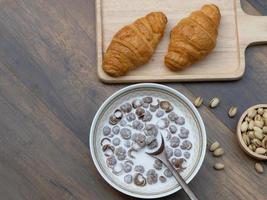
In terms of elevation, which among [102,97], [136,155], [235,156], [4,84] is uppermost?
[4,84]

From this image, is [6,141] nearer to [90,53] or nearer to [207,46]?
[90,53]

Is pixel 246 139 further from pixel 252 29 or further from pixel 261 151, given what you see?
pixel 252 29

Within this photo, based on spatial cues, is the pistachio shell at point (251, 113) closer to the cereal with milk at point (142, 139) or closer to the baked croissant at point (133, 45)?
the cereal with milk at point (142, 139)

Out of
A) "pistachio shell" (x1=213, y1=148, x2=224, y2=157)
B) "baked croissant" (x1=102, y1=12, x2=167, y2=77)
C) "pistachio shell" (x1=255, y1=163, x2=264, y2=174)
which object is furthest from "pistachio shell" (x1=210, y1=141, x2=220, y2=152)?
"baked croissant" (x1=102, y1=12, x2=167, y2=77)

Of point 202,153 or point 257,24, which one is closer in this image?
point 202,153

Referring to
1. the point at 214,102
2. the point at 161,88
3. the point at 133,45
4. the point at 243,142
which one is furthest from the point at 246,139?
the point at 133,45

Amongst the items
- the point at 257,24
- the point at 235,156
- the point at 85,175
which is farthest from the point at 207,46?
the point at 85,175

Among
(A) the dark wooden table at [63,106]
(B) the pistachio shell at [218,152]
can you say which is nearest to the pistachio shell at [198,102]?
(A) the dark wooden table at [63,106]
